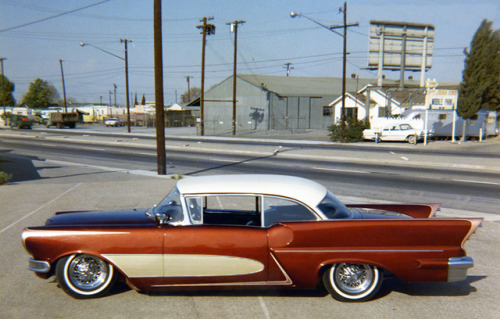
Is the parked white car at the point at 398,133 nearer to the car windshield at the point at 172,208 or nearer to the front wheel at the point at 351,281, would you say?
the front wheel at the point at 351,281

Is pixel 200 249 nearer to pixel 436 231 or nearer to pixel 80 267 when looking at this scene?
pixel 80 267

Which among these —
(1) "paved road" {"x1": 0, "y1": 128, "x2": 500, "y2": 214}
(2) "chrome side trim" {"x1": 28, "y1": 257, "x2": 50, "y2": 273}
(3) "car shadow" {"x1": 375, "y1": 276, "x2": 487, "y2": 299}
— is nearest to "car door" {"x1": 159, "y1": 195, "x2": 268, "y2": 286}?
(2) "chrome side trim" {"x1": 28, "y1": 257, "x2": 50, "y2": 273}

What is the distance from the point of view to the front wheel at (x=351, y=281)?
474 cm

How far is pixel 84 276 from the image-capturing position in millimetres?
4867

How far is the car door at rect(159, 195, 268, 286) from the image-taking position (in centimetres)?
464

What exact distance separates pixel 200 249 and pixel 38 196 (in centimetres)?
809

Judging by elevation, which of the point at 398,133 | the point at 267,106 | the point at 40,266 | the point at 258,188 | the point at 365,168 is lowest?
the point at 365,168

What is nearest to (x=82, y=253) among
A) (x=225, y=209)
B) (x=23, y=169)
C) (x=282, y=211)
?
(x=225, y=209)

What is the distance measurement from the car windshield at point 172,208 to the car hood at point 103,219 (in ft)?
0.54

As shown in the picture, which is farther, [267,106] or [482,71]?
[267,106]

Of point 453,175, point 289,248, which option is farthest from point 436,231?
point 453,175

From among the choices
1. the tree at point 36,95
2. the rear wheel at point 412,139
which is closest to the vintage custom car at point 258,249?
the rear wheel at point 412,139

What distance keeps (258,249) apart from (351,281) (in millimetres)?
1162

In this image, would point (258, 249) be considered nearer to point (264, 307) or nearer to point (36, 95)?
point (264, 307)
